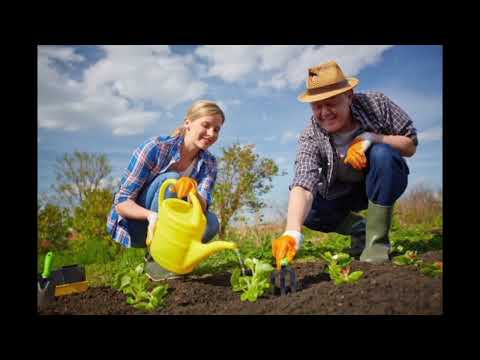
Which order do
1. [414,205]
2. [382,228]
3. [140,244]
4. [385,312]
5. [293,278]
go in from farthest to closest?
[414,205] < [140,244] < [382,228] < [293,278] < [385,312]

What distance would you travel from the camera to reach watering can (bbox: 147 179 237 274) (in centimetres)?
198

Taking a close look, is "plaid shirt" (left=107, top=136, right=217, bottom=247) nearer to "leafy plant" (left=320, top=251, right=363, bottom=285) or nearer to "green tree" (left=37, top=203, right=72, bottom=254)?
"green tree" (left=37, top=203, right=72, bottom=254)

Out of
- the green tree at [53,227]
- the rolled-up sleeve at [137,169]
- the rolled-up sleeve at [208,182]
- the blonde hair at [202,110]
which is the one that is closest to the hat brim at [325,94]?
the blonde hair at [202,110]

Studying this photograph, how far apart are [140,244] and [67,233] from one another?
31.2 inches

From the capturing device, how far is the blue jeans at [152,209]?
231cm

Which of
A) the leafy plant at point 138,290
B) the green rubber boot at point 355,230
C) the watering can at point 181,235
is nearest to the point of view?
the leafy plant at point 138,290

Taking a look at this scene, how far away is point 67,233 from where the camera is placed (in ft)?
9.51

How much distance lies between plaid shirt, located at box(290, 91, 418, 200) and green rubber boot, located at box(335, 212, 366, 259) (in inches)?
20.5

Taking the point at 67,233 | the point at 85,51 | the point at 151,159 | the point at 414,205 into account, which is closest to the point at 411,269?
the point at 414,205

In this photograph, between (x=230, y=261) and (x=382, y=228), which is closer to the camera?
(x=382, y=228)

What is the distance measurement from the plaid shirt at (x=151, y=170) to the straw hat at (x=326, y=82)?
2.30 feet

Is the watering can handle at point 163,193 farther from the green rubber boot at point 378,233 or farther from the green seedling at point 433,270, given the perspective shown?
the green seedling at point 433,270

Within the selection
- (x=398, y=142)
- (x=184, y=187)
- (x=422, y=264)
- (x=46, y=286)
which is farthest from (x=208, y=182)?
(x=422, y=264)

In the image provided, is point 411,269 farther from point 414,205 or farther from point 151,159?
point 151,159
